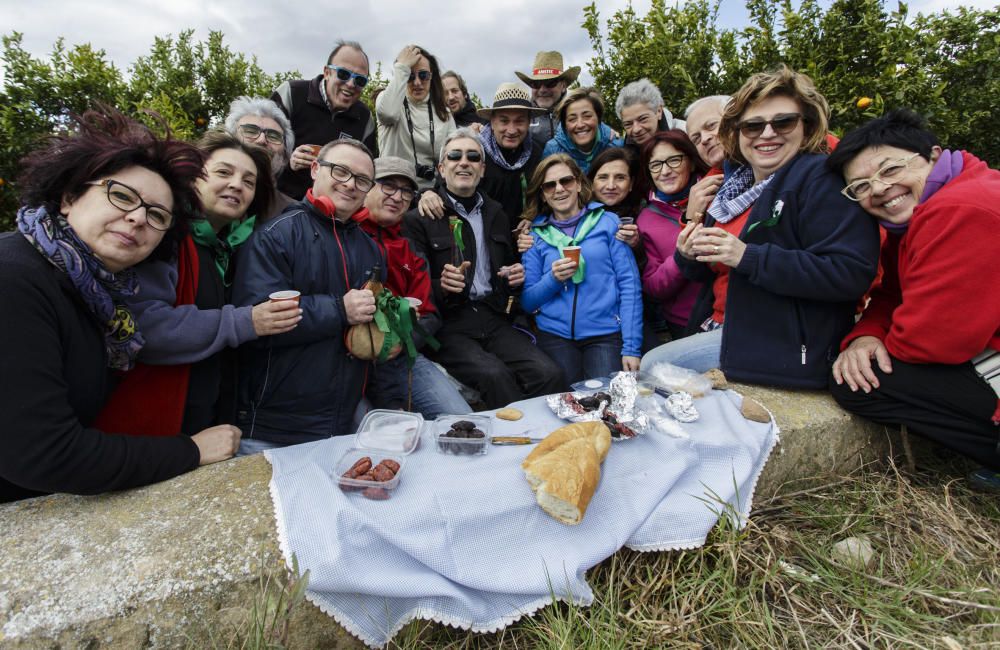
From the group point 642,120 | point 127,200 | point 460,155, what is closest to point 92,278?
point 127,200

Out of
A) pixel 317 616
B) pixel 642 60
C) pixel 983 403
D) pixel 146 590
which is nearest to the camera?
pixel 146 590

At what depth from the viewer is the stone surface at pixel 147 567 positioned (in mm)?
1490

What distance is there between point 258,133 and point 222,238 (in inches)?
42.7

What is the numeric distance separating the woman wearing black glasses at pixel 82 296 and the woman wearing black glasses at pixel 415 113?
9.81 feet

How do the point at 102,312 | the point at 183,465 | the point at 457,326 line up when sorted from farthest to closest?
the point at 457,326 < the point at 183,465 < the point at 102,312

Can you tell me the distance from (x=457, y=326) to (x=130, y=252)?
2551mm

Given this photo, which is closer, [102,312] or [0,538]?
[0,538]

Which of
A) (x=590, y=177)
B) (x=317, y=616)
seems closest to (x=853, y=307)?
(x=590, y=177)

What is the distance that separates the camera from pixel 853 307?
294 cm

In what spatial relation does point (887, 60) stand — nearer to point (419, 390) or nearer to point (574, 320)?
point (574, 320)

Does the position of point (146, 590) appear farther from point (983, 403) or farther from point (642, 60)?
point (642, 60)

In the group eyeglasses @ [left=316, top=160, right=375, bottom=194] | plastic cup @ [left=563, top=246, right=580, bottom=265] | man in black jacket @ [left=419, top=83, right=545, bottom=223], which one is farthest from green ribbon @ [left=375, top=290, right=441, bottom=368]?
man in black jacket @ [left=419, top=83, right=545, bottom=223]

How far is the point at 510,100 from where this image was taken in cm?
465

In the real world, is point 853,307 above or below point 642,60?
below
